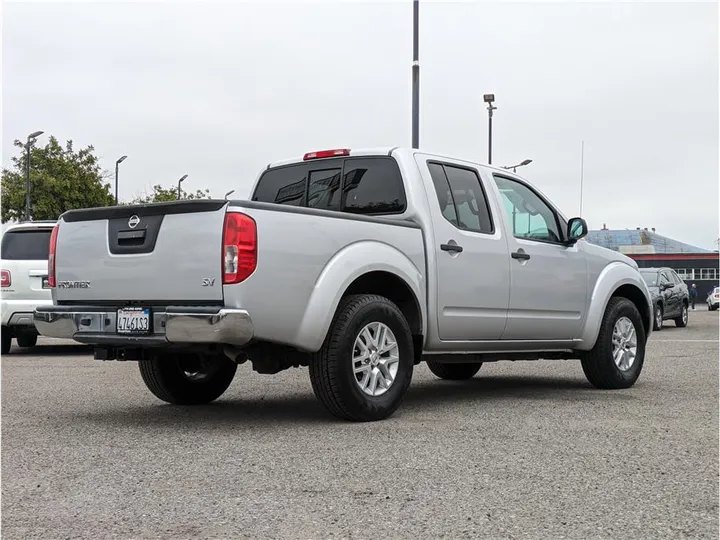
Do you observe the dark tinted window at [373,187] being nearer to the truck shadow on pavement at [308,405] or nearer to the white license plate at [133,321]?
the truck shadow on pavement at [308,405]

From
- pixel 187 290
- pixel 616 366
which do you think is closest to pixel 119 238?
pixel 187 290

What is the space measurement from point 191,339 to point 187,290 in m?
0.34

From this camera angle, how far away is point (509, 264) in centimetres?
772

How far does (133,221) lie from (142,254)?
26 cm

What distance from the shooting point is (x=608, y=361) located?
28.3ft

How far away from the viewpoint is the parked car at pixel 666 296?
74.2 ft

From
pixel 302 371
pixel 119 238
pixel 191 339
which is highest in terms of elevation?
pixel 119 238

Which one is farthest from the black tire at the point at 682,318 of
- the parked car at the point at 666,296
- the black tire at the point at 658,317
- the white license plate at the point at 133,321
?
the white license plate at the point at 133,321

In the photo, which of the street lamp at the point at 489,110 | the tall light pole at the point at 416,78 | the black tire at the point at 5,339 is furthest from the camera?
the street lamp at the point at 489,110

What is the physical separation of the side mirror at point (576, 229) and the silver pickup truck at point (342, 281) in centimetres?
1

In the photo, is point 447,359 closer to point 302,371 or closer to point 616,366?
point 616,366

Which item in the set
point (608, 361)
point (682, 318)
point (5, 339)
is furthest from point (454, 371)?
point (682, 318)

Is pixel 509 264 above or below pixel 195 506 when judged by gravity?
above

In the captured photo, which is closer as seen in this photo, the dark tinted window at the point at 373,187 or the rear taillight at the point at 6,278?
the dark tinted window at the point at 373,187
